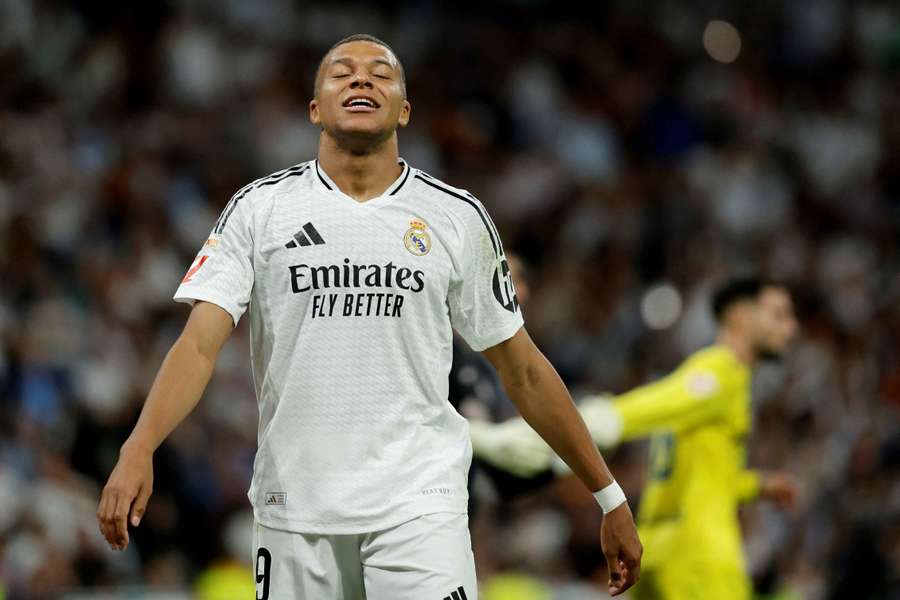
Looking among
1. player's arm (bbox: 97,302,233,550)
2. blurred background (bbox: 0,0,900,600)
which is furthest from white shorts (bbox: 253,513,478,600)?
blurred background (bbox: 0,0,900,600)

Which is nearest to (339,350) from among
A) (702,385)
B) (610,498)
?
(610,498)

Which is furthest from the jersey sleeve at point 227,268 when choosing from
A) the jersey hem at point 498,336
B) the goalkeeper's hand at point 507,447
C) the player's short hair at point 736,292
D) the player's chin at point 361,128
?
the player's short hair at point 736,292

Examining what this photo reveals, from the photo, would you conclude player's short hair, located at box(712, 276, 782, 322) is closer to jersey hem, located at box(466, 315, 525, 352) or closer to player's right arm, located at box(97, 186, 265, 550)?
jersey hem, located at box(466, 315, 525, 352)

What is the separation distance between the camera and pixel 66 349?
1074 cm

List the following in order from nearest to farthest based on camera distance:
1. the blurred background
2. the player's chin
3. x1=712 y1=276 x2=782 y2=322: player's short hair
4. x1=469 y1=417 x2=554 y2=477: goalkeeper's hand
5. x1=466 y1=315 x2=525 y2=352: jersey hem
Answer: the player's chin < x1=466 y1=315 x2=525 y2=352: jersey hem < x1=469 y1=417 x2=554 y2=477: goalkeeper's hand < x1=712 y1=276 x2=782 y2=322: player's short hair < the blurred background

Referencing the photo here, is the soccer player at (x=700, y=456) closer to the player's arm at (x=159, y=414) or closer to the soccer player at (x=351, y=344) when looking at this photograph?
the soccer player at (x=351, y=344)

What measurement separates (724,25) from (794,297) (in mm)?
Result: 3492

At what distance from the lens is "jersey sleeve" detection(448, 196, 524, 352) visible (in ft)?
14.6

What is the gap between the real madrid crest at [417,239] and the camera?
14.2ft

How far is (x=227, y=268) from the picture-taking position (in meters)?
4.20

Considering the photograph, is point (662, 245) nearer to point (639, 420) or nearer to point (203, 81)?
point (203, 81)

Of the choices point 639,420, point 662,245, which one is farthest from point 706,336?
point 639,420

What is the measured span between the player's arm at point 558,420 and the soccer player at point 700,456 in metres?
1.77

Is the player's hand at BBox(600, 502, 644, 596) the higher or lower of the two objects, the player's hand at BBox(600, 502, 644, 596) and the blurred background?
the lower
